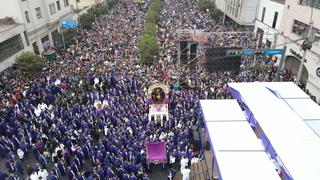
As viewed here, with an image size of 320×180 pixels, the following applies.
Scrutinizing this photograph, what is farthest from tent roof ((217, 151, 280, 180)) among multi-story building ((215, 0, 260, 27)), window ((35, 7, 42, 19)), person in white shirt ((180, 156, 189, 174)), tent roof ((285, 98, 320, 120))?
multi-story building ((215, 0, 260, 27))

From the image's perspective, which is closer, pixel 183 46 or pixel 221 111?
pixel 221 111

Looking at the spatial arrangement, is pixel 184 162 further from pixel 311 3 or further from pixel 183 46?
pixel 311 3

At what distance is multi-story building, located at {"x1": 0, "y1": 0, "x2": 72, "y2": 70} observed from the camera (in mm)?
24750

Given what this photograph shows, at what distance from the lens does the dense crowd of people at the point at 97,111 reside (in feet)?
43.9

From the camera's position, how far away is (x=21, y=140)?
14.7 meters

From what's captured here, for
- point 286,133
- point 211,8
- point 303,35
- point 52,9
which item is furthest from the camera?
point 211,8

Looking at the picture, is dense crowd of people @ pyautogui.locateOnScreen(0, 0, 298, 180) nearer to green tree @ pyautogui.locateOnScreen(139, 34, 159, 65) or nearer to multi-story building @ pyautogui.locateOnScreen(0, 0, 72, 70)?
green tree @ pyautogui.locateOnScreen(139, 34, 159, 65)

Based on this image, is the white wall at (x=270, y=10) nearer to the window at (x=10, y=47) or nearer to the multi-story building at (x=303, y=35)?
the multi-story building at (x=303, y=35)

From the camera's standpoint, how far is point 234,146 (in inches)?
414

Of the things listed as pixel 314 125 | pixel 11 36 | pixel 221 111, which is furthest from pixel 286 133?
pixel 11 36

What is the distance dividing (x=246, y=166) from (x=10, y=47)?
24.6 m

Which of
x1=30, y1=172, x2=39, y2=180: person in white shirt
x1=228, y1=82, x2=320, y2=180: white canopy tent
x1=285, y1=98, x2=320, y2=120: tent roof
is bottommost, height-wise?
x1=30, y1=172, x2=39, y2=180: person in white shirt

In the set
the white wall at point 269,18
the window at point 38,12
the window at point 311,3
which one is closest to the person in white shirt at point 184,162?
the window at point 311,3

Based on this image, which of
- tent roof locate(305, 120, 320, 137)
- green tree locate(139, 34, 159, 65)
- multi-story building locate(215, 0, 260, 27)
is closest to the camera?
tent roof locate(305, 120, 320, 137)
